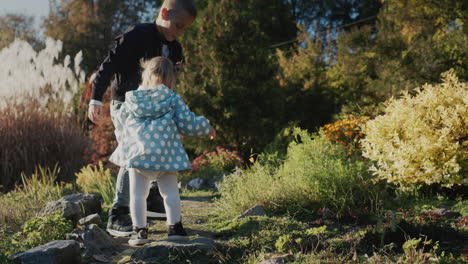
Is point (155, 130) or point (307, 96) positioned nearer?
point (155, 130)

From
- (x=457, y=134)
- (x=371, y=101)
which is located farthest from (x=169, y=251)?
(x=371, y=101)

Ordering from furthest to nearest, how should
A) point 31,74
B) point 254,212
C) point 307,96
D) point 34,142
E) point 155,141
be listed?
point 307,96 → point 31,74 → point 34,142 → point 254,212 → point 155,141

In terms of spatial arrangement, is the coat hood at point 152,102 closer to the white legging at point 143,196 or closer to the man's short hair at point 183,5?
the white legging at point 143,196

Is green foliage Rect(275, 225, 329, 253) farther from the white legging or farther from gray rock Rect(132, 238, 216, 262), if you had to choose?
the white legging

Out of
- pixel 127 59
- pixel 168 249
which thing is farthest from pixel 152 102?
pixel 168 249

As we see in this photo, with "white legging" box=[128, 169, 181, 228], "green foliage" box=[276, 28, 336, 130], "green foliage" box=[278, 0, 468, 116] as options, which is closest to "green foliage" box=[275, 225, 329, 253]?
"white legging" box=[128, 169, 181, 228]

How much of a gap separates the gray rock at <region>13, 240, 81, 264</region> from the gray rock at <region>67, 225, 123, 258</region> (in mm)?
273

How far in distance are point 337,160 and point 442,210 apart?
971 millimetres

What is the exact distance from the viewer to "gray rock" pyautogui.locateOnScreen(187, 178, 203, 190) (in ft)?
21.4

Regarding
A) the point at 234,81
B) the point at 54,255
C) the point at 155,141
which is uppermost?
the point at 234,81

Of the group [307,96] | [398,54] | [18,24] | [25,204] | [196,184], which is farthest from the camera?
[18,24]

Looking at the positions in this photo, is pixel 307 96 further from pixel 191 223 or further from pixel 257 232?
pixel 257 232

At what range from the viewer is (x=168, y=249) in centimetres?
291

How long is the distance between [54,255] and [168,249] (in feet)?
2.23
